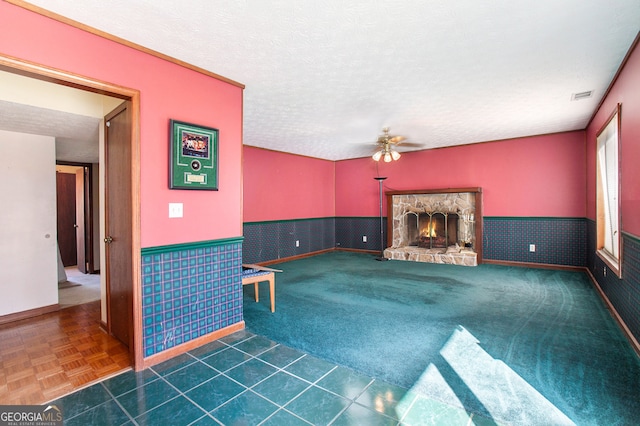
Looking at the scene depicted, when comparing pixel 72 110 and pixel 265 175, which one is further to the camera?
pixel 265 175

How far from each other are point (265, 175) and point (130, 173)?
3.93 m

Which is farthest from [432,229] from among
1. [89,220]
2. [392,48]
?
[89,220]

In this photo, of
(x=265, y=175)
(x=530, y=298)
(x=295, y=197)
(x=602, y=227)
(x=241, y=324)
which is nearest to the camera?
(x=241, y=324)

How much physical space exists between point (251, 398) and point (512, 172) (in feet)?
18.9

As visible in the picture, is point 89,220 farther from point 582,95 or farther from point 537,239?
point 537,239

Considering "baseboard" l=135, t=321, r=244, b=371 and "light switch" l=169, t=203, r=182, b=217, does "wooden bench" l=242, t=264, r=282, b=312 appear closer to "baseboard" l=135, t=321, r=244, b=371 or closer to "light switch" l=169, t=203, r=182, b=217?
"baseboard" l=135, t=321, r=244, b=371

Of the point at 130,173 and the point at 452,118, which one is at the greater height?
the point at 452,118

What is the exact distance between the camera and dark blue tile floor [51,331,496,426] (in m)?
1.72

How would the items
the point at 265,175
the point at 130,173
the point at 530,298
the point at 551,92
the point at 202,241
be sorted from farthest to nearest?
the point at 265,175
the point at 530,298
the point at 551,92
the point at 202,241
the point at 130,173

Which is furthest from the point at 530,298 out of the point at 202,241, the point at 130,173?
the point at 130,173

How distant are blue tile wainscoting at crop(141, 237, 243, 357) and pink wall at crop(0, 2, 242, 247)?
0.38 feet

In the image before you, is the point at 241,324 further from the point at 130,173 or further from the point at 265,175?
the point at 265,175

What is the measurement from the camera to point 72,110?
9.12 feet

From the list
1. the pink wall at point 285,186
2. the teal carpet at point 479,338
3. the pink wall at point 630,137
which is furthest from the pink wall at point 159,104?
the pink wall at point 630,137
